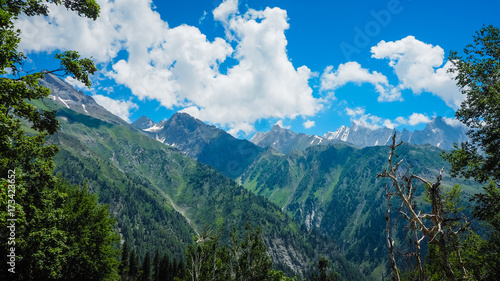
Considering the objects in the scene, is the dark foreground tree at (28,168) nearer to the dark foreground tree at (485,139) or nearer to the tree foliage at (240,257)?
the tree foliage at (240,257)

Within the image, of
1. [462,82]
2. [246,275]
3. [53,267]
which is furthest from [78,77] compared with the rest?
[462,82]

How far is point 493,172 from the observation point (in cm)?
1580

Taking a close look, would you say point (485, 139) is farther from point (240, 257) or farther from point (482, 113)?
point (240, 257)

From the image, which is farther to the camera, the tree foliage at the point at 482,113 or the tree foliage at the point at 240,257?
the tree foliage at the point at 240,257

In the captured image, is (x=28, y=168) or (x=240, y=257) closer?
(x=28, y=168)

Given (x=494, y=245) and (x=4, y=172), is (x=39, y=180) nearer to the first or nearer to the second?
(x=4, y=172)

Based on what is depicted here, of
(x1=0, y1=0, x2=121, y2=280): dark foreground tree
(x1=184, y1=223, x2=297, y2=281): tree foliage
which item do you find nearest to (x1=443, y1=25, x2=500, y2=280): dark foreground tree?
(x1=184, y1=223, x2=297, y2=281): tree foliage

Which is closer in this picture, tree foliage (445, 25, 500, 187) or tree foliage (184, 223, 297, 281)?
tree foliage (445, 25, 500, 187)

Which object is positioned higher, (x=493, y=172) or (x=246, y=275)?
(x=493, y=172)

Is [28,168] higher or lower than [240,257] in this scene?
higher

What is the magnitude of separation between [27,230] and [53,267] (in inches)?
108

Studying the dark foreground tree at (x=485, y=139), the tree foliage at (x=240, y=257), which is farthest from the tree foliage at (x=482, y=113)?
the tree foliage at (x=240, y=257)

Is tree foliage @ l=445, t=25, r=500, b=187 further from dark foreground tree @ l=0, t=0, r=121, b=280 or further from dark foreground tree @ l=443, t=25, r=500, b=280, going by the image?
dark foreground tree @ l=0, t=0, r=121, b=280

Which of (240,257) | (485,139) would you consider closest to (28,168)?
(240,257)
